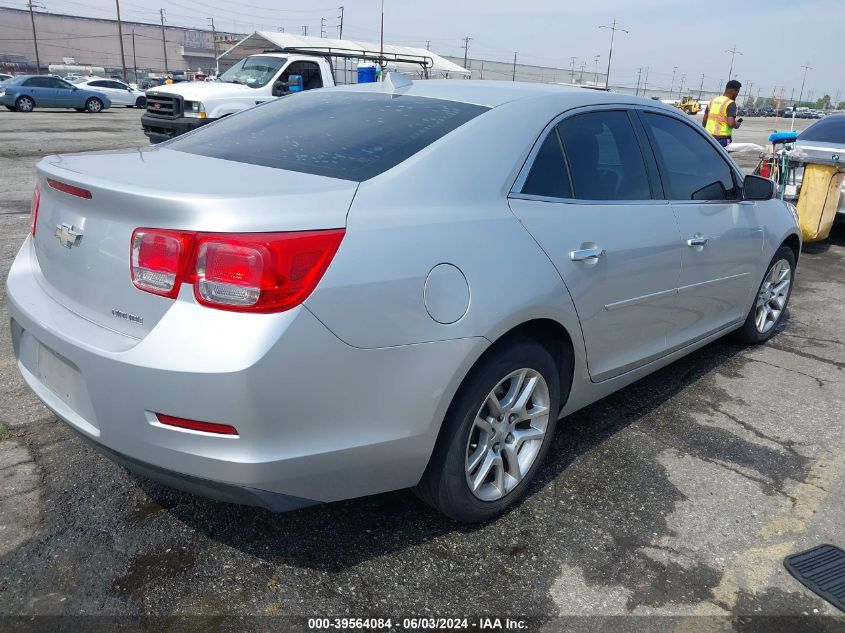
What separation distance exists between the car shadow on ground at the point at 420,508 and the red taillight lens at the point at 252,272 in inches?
42.1

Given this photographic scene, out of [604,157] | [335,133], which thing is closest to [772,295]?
[604,157]

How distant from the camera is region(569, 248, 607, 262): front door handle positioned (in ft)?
9.25

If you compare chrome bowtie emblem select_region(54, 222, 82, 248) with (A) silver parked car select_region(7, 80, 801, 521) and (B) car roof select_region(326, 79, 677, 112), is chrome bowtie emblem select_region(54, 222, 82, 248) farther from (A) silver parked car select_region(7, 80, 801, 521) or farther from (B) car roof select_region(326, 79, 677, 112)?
(B) car roof select_region(326, 79, 677, 112)

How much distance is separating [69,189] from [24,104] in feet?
96.6

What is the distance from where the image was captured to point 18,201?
28.5 feet

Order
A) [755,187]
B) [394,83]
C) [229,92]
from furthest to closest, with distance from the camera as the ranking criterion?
[229,92]
[755,187]
[394,83]

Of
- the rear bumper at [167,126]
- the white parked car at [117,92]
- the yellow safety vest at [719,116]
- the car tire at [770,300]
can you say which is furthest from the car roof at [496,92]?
the white parked car at [117,92]

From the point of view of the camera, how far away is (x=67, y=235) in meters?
2.38

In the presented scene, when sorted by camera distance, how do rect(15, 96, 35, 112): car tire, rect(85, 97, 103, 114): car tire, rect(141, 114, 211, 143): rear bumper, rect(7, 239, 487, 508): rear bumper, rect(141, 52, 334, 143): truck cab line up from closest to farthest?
rect(7, 239, 487, 508): rear bumper
rect(141, 114, 211, 143): rear bumper
rect(141, 52, 334, 143): truck cab
rect(15, 96, 35, 112): car tire
rect(85, 97, 103, 114): car tire

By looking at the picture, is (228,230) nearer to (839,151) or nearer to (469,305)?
(469,305)

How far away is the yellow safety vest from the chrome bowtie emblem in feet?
31.7

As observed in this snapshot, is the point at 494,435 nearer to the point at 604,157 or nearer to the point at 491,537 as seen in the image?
the point at 491,537

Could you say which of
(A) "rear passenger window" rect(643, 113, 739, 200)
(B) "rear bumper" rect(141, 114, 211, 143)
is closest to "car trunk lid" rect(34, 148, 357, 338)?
(A) "rear passenger window" rect(643, 113, 739, 200)

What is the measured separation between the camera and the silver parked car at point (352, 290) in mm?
2020
